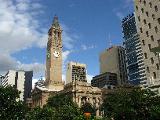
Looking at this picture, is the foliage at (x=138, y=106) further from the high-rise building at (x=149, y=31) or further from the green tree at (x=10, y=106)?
the green tree at (x=10, y=106)

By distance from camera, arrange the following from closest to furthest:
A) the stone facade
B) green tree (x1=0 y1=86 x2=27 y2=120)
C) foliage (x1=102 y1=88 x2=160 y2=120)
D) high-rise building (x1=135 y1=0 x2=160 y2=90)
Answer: foliage (x1=102 y1=88 x2=160 y2=120) → high-rise building (x1=135 y1=0 x2=160 y2=90) → green tree (x1=0 y1=86 x2=27 y2=120) → the stone facade

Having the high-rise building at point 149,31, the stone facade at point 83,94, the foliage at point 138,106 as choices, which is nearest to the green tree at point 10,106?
the high-rise building at point 149,31

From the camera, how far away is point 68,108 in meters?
61.1

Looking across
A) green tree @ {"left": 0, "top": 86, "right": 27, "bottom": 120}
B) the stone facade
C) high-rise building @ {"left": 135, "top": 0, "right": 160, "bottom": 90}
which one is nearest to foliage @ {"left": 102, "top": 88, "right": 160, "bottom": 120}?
high-rise building @ {"left": 135, "top": 0, "right": 160, "bottom": 90}

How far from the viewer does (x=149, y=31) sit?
58.2 m

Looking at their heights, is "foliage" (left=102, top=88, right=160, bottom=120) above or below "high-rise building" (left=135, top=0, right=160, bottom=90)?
below

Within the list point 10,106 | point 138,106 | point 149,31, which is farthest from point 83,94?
point 138,106

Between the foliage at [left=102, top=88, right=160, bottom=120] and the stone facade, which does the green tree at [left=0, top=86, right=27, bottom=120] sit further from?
the stone facade

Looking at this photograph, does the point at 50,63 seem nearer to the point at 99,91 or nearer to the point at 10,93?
the point at 99,91

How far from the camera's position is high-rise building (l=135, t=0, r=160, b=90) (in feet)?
181

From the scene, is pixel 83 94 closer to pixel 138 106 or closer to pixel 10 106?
pixel 10 106

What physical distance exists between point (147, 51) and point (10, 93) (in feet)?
113

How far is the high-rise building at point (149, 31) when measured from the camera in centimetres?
5512

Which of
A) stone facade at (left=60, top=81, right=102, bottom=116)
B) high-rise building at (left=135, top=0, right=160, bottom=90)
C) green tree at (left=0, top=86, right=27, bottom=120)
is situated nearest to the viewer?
high-rise building at (left=135, top=0, right=160, bottom=90)
